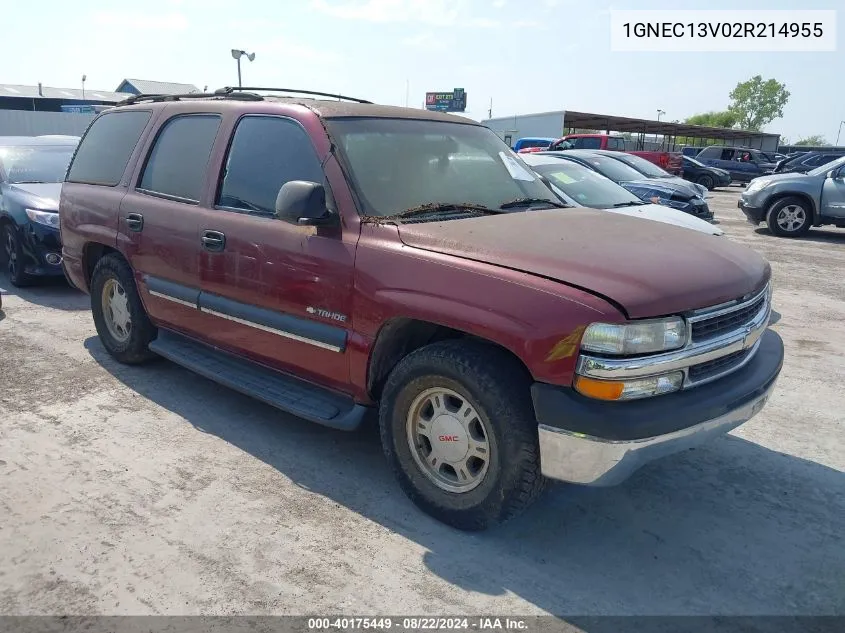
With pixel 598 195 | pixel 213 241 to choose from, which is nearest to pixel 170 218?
pixel 213 241

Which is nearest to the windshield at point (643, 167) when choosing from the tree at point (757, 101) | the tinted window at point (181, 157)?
the tinted window at point (181, 157)

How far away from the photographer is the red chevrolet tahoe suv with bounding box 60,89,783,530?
8.60 feet

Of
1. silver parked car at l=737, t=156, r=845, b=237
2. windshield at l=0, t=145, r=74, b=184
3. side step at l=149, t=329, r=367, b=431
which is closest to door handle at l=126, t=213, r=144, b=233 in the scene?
side step at l=149, t=329, r=367, b=431

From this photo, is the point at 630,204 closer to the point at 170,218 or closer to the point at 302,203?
the point at 170,218

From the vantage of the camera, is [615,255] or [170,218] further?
[170,218]

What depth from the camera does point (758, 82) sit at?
302 ft

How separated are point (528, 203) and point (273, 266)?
152cm

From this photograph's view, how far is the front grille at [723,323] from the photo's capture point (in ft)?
9.12

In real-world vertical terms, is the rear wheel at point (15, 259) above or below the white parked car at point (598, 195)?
below

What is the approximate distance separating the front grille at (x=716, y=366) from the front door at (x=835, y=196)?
37.3ft

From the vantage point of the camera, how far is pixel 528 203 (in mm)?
3945

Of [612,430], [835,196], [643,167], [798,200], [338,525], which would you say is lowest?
[338,525]

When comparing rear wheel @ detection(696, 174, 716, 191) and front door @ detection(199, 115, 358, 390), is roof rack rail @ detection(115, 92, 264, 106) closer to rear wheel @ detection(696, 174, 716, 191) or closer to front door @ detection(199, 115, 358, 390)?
front door @ detection(199, 115, 358, 390)

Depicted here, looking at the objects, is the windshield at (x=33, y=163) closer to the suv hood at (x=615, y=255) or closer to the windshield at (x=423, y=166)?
the windshield at (x=423, y=166)
